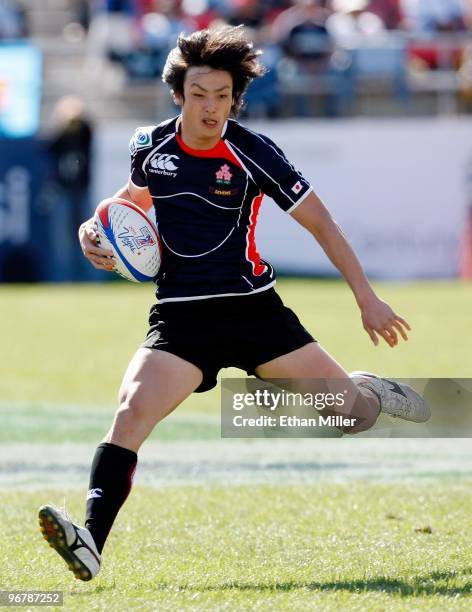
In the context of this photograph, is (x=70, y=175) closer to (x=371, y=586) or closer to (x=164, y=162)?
(x=164, y=162)

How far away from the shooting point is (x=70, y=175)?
64.3 ft

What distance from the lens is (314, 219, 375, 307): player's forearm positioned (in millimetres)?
5070

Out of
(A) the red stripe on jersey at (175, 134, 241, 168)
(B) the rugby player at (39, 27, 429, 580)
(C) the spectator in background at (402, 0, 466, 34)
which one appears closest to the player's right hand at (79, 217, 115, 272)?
(B) the rugby player at (39, 27, 429, 580)

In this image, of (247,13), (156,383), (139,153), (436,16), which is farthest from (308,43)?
(156,383)

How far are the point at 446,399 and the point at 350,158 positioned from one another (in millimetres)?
14951

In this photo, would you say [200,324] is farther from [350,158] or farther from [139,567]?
[350,158]

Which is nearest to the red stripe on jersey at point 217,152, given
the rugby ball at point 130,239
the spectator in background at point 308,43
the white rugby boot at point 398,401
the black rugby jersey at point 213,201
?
the black rugby jersey at point 213,201

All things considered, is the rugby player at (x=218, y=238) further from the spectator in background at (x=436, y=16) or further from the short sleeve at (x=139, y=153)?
the spectator in background at (x=436, y=16)

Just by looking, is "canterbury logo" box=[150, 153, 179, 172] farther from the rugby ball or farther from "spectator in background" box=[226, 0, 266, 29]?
"spectator in background" box=[226, 0, 266, 29]

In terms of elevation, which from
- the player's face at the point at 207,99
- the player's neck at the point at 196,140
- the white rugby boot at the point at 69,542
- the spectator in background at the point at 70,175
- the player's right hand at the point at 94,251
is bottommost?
the spectator in background at the point at 70,175

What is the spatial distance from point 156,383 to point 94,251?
2.28ft

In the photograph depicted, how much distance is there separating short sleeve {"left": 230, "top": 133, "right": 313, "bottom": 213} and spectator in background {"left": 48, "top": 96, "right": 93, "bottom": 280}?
47.1 feet

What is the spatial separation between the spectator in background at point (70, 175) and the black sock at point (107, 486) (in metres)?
14.8

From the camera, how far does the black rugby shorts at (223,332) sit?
16.9ft
